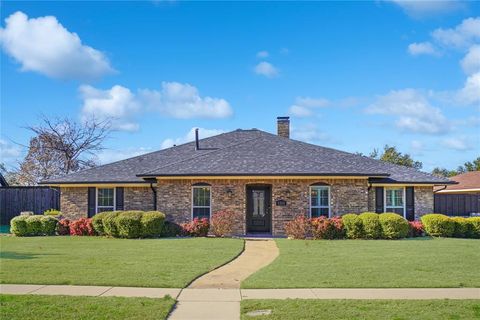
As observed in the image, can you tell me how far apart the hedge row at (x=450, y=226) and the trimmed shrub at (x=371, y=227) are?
8.23 feet

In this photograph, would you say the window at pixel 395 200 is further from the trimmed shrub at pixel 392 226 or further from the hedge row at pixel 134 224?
the hedge row at pixel 134 224

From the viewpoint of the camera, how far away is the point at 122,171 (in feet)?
79.4

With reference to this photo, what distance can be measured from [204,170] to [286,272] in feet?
33.6

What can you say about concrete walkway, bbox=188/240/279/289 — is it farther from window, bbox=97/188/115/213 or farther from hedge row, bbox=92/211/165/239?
window, bbox=97/188/115/213

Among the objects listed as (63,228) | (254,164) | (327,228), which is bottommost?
(63,228)

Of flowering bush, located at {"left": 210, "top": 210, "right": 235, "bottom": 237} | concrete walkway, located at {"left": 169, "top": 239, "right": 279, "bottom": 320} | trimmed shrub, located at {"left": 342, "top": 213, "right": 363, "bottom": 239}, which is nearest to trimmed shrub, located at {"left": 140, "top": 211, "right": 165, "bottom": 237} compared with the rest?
flowering bush, located at {"left": 210, "top": 210, "right": 235, "bottom": 237}

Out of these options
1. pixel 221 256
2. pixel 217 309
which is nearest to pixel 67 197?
pixel 221 256

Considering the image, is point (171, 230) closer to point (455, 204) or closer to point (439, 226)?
point (439, 226)

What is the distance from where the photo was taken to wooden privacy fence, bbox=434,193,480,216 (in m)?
28.7

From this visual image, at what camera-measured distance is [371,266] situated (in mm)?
12195

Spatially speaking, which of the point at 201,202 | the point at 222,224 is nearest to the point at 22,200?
the point at 201,202

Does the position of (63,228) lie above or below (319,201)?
below

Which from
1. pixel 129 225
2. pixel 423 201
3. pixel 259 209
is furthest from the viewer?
pixel 423 201

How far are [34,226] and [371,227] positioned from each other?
14.2 m
